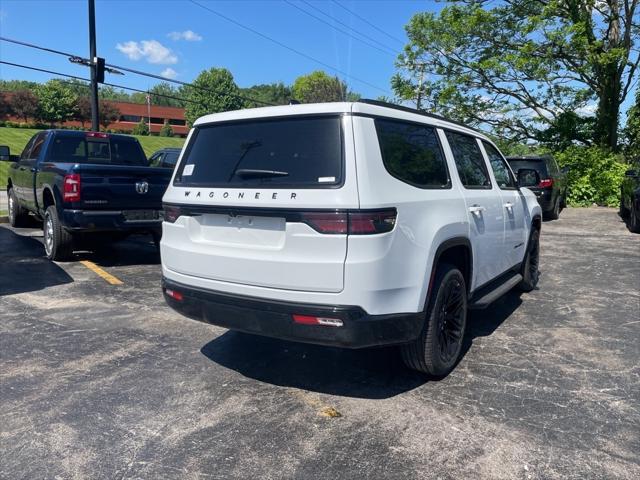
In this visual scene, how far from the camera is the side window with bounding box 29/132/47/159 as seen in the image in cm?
891

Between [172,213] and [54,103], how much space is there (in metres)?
80.6

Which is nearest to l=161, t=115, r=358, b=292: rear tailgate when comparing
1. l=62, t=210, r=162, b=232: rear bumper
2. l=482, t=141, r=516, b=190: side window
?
l=482, t=141, r=516, b=190: side window

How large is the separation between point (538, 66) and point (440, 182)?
710 inches

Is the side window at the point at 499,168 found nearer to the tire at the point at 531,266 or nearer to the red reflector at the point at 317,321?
the tire at the point at 531,266

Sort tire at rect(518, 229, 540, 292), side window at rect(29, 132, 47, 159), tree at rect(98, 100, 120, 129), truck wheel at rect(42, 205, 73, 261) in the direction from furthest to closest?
tree at rect(98, 100, 120, 129) < side window at rect(29, 132, 47, 159) < truck wheel at rect(42, 205, 73, 261) < tire at rect(518, 229, 540, 292)

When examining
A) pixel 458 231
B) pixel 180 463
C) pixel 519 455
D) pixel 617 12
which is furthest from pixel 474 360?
pixel 617 12

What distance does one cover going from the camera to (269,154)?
11.0 ft

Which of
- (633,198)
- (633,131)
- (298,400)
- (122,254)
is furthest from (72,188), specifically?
(633,131)

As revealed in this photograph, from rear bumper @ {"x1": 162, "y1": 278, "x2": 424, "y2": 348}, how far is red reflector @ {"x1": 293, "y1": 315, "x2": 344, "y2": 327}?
0.02m

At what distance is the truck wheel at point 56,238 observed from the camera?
24.3 ft

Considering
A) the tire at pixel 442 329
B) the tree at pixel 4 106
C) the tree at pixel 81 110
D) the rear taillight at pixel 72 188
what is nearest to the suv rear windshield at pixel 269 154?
the tire at pixel 442 329

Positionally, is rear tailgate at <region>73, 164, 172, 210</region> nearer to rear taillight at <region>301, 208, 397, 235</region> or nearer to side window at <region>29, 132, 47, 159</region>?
side window at <region>29, 132, 47, 159</region>

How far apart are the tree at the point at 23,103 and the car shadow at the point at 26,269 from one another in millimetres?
72955

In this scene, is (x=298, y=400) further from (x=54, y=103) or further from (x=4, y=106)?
(x=54, y=103)
